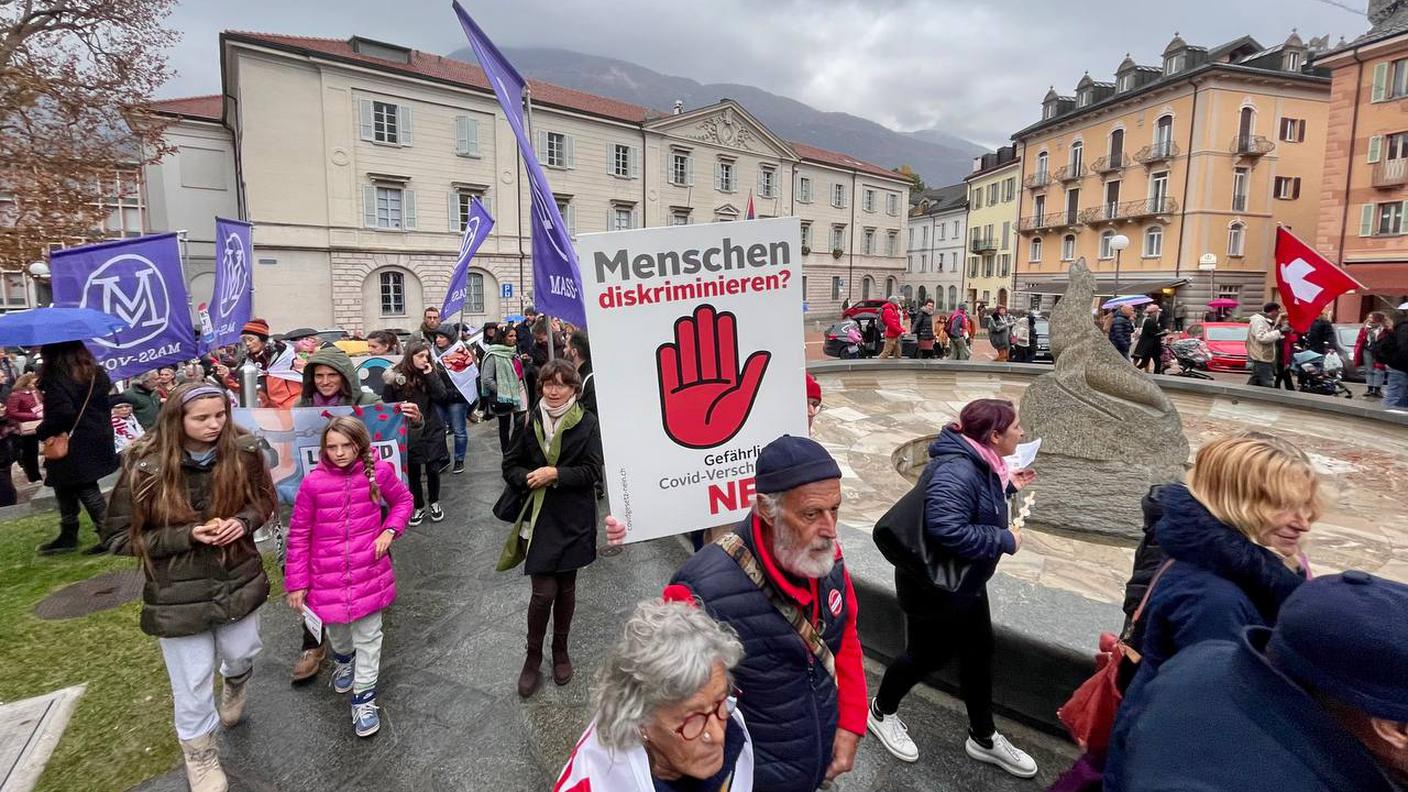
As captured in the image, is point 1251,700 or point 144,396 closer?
point 1251,700

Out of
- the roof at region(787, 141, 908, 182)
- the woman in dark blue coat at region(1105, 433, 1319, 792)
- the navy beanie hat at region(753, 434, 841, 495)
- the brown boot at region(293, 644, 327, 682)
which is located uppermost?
the roof at region(787, 141, 908, 182)

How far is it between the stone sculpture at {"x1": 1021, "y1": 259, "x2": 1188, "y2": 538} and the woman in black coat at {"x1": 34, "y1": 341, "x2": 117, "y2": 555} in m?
7.96

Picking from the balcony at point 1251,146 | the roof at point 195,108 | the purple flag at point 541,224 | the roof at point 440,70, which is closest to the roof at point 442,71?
the roof at point 440,70

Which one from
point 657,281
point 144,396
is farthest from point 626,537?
point 144,396

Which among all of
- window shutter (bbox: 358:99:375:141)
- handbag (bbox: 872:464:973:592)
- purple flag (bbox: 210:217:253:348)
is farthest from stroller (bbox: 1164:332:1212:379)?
window shutter (bbox: 358:99:375:141)

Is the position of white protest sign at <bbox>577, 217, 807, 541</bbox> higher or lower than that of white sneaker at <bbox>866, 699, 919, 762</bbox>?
higher

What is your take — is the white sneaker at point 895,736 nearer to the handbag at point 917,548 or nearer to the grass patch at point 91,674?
the handbag at point 917,548

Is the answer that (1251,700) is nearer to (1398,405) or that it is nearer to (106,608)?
(106,608)

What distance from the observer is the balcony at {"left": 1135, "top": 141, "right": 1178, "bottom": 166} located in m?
36.8

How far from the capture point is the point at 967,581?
8.98ft

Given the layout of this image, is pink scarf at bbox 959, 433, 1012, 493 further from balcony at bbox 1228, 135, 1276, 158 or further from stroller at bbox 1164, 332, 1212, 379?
balcony at bbox 1228, 135, 1276, 158

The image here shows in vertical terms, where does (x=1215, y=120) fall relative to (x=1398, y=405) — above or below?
above

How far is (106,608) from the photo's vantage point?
Answer: 446cm

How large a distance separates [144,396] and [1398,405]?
17606 millimetres
